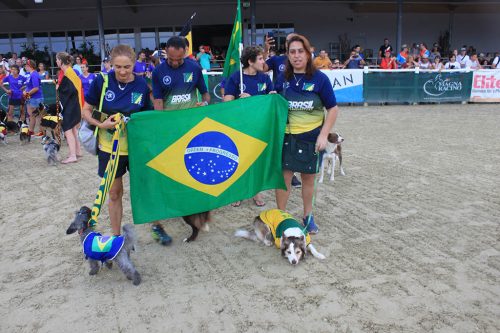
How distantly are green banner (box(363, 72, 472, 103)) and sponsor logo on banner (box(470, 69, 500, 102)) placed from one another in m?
0.25

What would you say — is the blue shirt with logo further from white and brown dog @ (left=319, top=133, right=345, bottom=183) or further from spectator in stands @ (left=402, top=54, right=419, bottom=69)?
spectator in stands @ (left=402, top=54, right=419, bottom=69)

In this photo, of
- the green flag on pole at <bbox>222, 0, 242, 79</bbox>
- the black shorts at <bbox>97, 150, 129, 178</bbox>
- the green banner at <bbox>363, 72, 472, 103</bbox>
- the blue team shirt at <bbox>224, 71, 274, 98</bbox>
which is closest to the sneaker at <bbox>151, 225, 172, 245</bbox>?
the black shorts at <bbox>97, 150, 129, 178</bbox>

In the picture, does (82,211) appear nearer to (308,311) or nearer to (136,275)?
(136,275)

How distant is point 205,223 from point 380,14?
24996 millimetres

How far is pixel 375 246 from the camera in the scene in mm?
4234

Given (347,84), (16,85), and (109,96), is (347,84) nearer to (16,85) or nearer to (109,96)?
(16,85)

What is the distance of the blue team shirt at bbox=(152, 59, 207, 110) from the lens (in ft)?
15.4

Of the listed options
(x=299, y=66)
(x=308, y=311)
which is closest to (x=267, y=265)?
(x=308, y=311)

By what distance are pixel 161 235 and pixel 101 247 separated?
103 cm

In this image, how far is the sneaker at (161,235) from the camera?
4.42 metres

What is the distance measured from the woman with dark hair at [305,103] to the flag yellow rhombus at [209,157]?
38 cm

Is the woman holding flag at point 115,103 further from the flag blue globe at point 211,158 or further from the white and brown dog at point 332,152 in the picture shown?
the white and brown dog at point 332,152

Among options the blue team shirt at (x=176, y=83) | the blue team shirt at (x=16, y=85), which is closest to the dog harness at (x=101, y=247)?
the blue team shirt at (x=176, y=83)

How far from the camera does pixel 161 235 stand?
4.44 m
